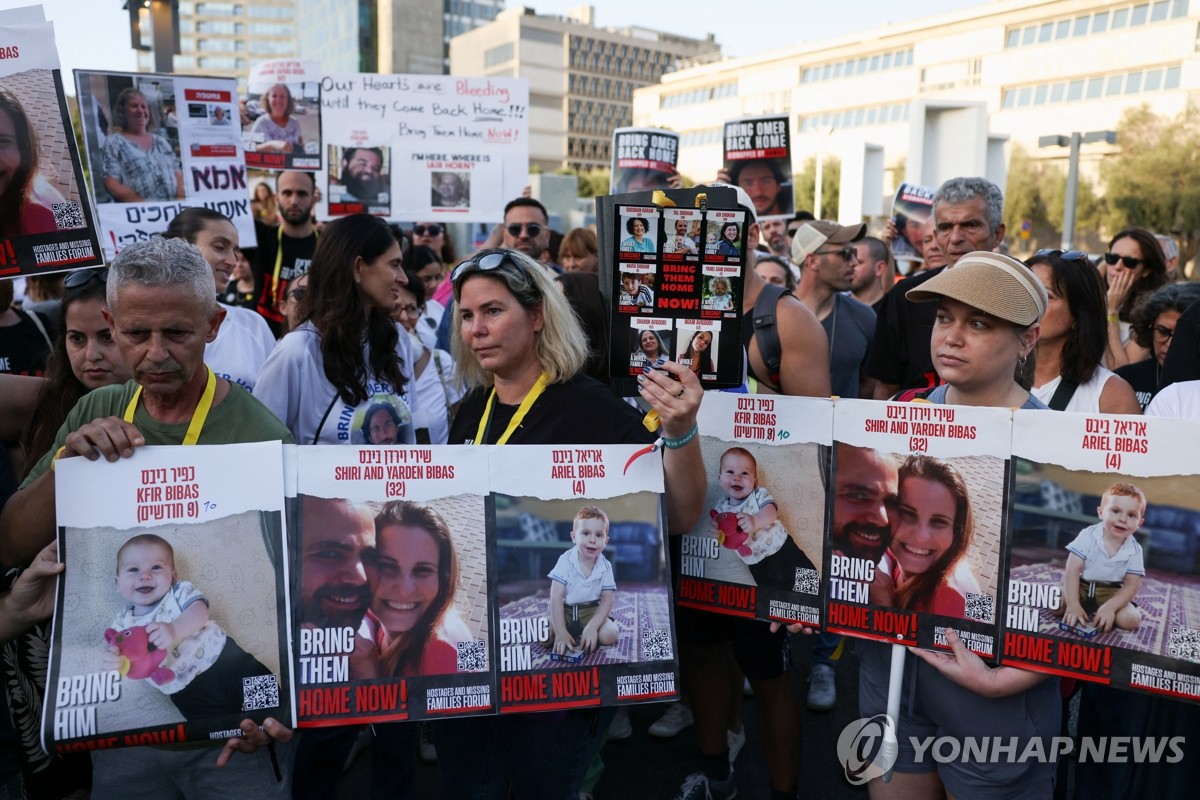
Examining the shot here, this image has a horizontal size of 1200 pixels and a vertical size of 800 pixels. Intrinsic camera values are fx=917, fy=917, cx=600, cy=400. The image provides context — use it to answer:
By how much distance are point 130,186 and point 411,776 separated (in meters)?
3.63

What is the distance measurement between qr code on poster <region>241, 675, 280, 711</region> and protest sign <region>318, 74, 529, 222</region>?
5.95m

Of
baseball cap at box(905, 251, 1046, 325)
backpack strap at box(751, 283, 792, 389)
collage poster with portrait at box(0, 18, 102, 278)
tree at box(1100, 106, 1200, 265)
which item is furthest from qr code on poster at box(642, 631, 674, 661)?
tree at box(1100, 106, 1200, 265)

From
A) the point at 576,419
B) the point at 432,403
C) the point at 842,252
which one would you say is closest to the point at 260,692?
the point at 576,419

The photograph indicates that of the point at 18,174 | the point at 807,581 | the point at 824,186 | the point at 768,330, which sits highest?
the point at 824,186

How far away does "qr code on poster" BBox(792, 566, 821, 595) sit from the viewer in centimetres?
271

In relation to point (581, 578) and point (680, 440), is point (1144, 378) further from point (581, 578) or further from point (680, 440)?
point (581, 578)

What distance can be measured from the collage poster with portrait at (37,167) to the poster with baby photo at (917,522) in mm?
2502

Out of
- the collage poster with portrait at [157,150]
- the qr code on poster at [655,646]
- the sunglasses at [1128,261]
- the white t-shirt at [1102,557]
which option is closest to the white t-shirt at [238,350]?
the collage poster with portrait at [157,150]

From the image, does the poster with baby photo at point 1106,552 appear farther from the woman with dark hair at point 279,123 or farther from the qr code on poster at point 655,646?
the woman with dark hair at point 279,123

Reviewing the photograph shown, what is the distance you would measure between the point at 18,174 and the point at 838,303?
4321mm

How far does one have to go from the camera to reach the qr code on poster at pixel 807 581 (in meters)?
2.71

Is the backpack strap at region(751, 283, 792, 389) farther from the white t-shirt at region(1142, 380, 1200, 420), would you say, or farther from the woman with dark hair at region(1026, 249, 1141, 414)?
the white t-shirt at region(1142, 380, 1200, 420)

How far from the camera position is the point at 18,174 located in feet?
9.58

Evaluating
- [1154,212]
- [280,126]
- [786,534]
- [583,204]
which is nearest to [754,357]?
[786,534]
